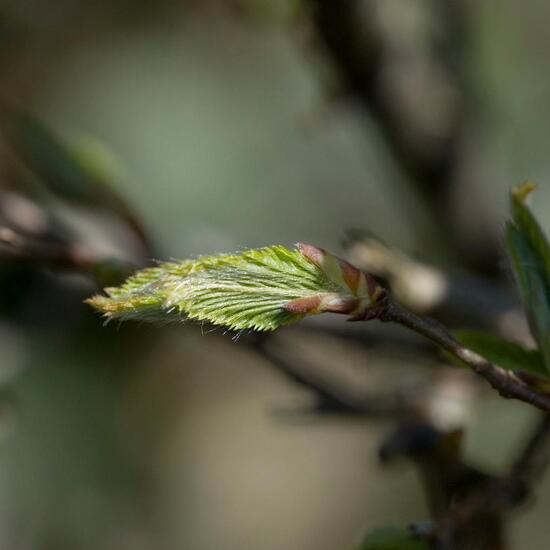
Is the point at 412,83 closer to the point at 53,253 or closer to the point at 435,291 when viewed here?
the point at 435,291

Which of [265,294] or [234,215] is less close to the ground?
[234,215]

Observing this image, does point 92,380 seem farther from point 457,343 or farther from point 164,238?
point 457,343

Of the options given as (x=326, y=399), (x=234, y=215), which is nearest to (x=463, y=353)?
(x=326, y=399)

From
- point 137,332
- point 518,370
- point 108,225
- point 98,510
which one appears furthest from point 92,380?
point 518,370

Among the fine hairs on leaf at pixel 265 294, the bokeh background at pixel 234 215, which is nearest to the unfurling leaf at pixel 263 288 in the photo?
the fine hairs on leaf at pixel 265 294

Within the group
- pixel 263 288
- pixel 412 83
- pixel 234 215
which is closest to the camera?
pixel 263 288

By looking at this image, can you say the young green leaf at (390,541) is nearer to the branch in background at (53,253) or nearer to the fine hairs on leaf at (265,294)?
the fine hairs on leaf at (265,294)

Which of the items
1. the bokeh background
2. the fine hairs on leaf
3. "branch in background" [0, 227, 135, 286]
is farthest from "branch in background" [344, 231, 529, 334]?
the fine hairs on leaf
